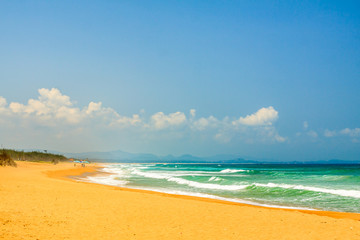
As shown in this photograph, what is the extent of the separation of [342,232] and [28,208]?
10125 millimetres

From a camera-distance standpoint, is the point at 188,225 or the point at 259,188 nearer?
the point at 188,225

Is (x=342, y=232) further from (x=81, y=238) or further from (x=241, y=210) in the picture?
(x=81, y=238)

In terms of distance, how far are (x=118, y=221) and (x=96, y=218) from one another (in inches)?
30.3

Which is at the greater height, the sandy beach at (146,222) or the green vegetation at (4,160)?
the green vegetation at (4,160)

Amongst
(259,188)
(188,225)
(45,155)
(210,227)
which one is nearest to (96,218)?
(188,225)

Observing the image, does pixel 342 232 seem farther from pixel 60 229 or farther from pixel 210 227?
pixel 60 229

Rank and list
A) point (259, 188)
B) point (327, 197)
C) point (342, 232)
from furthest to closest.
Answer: point (259, 188)
point (327, 197)
point (342, 232)

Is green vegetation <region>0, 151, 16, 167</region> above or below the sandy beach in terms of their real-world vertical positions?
above

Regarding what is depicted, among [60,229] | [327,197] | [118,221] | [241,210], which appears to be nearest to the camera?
[60,229]

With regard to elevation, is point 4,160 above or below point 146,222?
above

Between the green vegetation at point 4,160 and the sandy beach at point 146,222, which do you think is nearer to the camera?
the sandy beach at point 146,222

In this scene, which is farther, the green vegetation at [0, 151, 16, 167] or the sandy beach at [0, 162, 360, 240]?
the green vegetation at [0, 151, 16, 167]

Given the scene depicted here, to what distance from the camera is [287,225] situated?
9.51 m

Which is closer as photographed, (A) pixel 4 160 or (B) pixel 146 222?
(B) pixel 146 222
